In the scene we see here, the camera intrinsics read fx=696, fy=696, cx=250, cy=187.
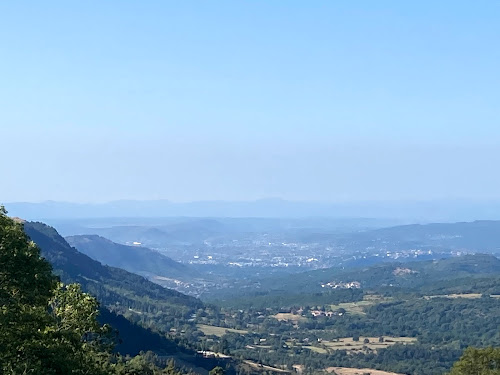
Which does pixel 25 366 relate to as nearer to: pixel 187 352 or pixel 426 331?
pixel 187 352

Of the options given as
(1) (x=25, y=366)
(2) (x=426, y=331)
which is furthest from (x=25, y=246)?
(2) (x=426, y=331)

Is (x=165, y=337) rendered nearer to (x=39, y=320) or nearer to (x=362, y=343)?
(x=362, y=343)

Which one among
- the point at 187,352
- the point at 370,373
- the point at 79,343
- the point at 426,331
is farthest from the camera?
the point at 426,331

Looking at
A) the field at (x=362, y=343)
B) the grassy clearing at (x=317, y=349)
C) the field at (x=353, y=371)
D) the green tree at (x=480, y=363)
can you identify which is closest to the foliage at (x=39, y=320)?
the green tree at (x=480, y=363)

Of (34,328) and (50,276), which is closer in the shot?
(34,328)

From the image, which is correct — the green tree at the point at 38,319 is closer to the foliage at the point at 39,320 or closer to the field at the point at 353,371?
the foliage at the point at 39,320

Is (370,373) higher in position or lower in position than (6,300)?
lower

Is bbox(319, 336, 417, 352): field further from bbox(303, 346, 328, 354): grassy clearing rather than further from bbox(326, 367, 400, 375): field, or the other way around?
bbox(326, 367, 400, 375): field

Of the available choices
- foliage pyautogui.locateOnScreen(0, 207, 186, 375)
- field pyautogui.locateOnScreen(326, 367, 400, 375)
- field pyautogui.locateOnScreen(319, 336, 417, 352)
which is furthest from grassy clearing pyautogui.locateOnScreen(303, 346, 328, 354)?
foliage pyautogui.locateOnScreen(0, 207, 186, 375)
